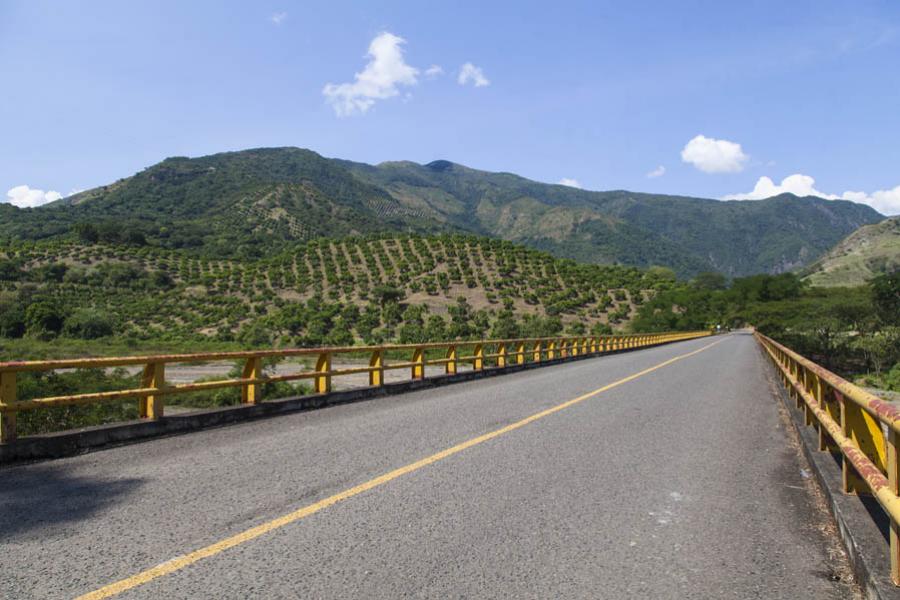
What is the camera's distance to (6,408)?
23.2 feet

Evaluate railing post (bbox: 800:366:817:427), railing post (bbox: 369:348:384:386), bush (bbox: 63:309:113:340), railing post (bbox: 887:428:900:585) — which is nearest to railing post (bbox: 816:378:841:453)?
railing post (bbox: 800:366:817:427)

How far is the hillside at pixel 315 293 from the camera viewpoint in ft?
254

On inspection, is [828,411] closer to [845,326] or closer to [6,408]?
[6,408]

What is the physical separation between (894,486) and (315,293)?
97797 mm

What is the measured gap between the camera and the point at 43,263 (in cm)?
10338

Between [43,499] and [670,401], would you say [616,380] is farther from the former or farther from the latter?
[43,499]

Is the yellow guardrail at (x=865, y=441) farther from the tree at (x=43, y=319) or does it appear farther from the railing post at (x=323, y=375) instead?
the tree at (x=43, y=319)

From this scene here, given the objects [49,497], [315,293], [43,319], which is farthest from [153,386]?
[315,293]

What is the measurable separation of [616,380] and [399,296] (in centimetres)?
7784

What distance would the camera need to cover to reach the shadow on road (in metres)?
4.83

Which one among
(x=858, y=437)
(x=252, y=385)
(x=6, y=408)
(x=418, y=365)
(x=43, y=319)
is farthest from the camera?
(x=43, y=319)

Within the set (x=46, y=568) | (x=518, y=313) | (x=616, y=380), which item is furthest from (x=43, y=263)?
(x=46, y=568)

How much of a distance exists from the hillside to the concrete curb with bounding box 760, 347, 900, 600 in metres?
70.6

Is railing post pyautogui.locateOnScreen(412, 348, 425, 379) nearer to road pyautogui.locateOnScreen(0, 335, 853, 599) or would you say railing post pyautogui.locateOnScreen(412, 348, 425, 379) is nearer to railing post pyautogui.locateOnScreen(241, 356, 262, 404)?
railing post pyautogui.locateOnScreen(241, 356, 262, 404)
